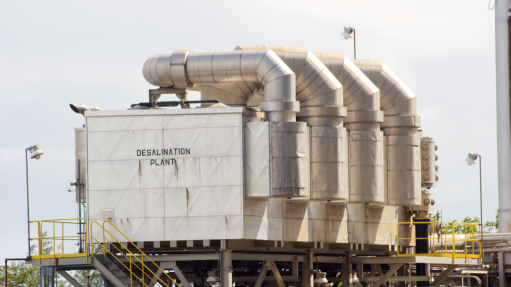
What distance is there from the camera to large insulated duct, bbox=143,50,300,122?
30875 millimetres

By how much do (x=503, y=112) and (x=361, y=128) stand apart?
25.0 meters

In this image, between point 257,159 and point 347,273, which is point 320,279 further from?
point 257,159

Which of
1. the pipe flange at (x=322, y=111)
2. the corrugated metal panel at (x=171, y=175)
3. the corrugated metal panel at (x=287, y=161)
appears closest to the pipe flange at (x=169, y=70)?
the corrugated metal panel at (x=171, y=175)

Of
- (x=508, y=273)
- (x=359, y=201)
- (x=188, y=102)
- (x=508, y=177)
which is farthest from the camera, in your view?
(x=508, y=177)

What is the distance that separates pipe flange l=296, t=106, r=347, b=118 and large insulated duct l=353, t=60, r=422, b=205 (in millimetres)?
5558

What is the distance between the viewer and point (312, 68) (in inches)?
1314

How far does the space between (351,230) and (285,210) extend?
4835mm

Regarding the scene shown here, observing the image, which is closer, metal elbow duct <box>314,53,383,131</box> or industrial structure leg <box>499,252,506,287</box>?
metal elbow duct <box>314,53,383,131</box>

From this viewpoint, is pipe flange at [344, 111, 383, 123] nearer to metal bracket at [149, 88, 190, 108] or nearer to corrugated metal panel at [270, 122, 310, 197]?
corrugated metal panel at [270, 122, 310, 197]

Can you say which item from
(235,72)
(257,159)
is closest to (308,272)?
(257,159)

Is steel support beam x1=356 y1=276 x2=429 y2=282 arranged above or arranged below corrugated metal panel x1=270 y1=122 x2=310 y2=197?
below

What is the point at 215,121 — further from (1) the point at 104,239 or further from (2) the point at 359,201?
(2) the point at 359,201

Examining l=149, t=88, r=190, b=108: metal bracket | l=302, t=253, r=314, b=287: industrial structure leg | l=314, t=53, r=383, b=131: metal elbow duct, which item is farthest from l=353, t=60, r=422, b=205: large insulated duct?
l=149, t=88, r=190, b=108: metal bracket

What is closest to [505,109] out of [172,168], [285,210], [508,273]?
[508,273]
